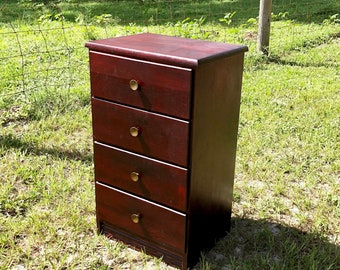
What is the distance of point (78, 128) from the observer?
13.7 feet

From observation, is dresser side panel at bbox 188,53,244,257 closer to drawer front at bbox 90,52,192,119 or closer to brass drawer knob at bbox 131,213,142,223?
drawer front at bbox 90,52,192,119

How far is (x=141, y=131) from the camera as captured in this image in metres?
2.34

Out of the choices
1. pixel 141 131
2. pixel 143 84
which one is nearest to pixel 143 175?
pixel 141 131

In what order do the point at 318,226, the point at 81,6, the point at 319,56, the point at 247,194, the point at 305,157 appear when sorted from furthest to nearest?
the point at 81,6, the point at 319,56, the point at 305,157, the point at 247,194, the point at 318,226

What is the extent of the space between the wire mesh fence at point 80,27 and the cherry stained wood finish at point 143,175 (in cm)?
220

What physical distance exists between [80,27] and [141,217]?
5.71 metres

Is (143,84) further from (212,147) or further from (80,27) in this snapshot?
(80,27)

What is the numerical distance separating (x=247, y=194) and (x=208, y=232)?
2.29 ft

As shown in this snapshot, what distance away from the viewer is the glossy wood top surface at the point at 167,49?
6.85 ft

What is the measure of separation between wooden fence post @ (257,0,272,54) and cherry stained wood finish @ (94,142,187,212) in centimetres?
443

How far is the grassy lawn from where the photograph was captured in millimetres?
2561

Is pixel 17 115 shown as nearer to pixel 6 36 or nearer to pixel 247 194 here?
pixel 247 194

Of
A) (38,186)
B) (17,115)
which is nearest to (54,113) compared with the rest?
(17,115)

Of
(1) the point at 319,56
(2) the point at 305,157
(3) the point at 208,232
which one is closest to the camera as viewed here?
(3) the point at 208,232
